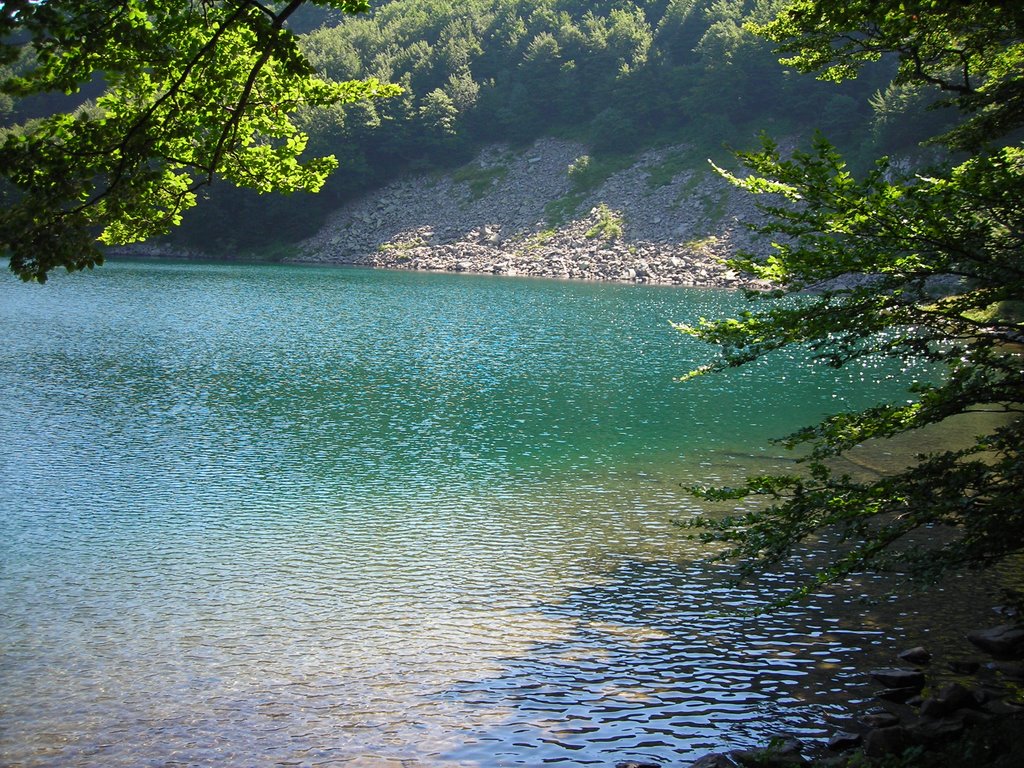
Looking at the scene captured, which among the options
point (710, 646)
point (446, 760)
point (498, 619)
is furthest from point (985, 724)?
point (498, 619)

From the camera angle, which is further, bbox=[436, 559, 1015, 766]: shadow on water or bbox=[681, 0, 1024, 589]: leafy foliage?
bbox=[436, 559, 1015, 766]: shadow on water

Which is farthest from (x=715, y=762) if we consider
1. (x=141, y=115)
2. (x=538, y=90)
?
(x=538, y=90)

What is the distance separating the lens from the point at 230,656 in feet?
43.9

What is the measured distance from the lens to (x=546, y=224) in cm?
10612

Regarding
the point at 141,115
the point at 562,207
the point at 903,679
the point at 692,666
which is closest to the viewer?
the point at 141,115

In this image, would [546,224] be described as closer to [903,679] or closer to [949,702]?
[903,679]

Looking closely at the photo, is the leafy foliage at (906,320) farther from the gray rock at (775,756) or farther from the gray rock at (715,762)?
the gray rock at (715,762)

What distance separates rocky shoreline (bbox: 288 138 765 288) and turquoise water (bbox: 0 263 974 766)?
55.8 meters

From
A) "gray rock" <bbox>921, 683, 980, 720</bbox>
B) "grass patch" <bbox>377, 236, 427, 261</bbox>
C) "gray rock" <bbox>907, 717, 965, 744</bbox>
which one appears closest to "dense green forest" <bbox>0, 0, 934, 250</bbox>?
"grass patch" <bbox>377, 236, 427, 261</bbox>

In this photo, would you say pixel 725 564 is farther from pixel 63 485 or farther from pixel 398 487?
pixel 63 485

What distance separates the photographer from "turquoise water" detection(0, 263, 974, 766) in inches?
451

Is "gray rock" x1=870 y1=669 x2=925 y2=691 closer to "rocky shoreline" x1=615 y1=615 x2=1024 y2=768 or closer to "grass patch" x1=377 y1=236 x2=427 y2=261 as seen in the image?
"rocky shoreline" x1=615 y1=615 x2=1024 y2=768

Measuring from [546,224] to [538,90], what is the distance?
30.4m

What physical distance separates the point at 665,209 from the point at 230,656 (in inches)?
3699
